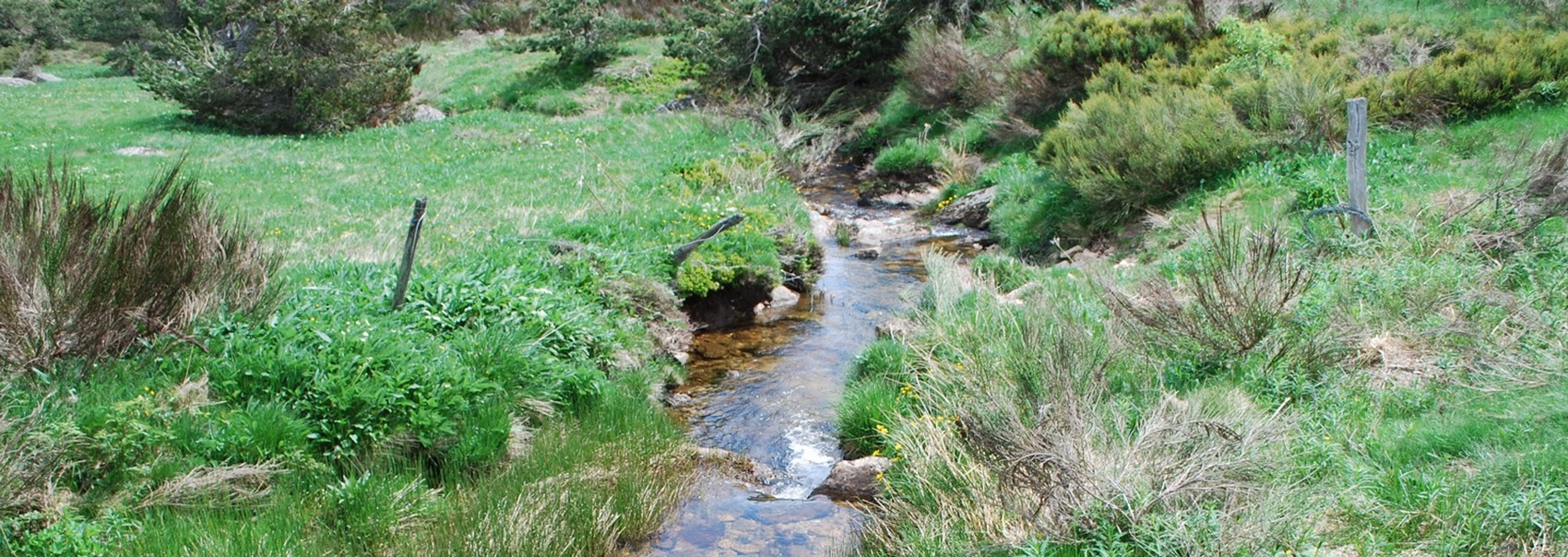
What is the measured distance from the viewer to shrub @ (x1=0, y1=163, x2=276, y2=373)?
540 centimetres

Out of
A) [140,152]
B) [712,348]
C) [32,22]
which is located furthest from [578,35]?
[32,22]

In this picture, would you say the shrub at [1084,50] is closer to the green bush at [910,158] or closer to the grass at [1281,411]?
the green bush at [910,158]

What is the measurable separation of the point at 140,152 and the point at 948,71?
14657 mm

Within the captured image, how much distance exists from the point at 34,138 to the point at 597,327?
14152mm

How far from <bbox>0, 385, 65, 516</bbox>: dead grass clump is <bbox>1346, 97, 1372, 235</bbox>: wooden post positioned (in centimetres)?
893

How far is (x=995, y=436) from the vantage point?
4.91 meters

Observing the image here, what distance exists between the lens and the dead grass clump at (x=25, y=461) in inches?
170

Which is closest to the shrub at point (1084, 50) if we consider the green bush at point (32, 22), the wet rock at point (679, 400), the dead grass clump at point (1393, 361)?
the dead grass clump at point (1393, 361)

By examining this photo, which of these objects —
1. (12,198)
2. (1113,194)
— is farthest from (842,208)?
(12,198)

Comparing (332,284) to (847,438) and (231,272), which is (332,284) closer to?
(231,272)

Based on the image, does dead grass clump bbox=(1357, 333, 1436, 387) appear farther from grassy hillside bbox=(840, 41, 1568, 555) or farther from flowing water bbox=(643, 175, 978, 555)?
flowing water bbox=(643, 175, 978, 555)

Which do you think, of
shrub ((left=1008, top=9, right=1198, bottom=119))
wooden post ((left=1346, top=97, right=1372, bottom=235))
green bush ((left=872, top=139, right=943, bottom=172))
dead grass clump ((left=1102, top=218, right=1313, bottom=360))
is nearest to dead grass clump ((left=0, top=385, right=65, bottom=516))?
dead grass clump ((left=1102, top=218, right=1313, bottom=360))

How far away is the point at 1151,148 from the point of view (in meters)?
11.8

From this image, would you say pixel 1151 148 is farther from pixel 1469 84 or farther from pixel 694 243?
pixel 694 243
